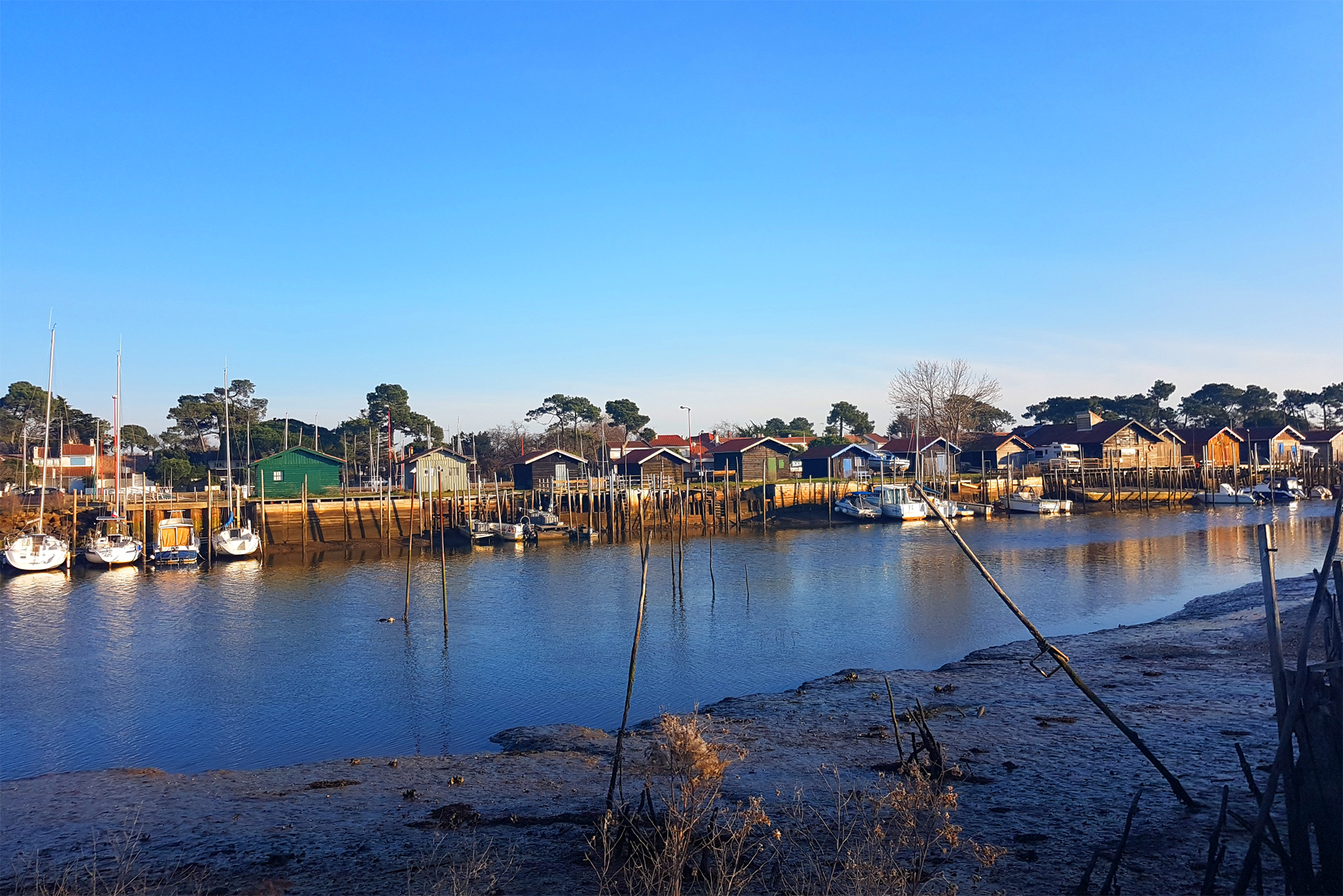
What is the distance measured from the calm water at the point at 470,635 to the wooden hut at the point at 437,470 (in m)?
18.2

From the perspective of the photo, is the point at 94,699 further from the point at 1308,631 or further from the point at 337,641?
the point at 1308,631

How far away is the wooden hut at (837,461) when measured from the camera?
76000 millimetres

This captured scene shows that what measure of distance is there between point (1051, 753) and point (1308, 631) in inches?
243

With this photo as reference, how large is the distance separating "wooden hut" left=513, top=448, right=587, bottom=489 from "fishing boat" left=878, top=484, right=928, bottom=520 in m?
21.6

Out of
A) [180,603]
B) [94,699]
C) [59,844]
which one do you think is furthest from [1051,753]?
[180,603]

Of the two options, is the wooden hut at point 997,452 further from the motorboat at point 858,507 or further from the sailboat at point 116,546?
the sailboat at point 116,546

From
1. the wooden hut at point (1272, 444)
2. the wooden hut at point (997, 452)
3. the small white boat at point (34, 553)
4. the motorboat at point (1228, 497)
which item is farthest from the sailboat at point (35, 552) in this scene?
the wooden hut at point (1272, 444)

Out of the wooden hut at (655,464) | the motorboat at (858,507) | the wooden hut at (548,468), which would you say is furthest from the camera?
the wooden hut at (655,464)

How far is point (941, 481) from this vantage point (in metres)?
69.1

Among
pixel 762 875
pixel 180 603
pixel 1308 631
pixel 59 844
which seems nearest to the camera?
pixel 1308 631

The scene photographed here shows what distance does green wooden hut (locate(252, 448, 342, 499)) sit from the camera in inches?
2406

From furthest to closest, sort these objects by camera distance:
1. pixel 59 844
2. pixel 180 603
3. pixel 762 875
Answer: pixel 180 603
pixel 59 844
pixel 762 875

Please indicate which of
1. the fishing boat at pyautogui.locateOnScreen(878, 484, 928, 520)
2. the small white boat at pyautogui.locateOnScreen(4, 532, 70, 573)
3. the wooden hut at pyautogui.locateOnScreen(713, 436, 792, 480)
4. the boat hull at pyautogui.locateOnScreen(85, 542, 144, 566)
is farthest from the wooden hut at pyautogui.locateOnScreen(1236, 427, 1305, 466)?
the small white boat at pyautogui.locateOnScreen(4, 532, 70, 573)

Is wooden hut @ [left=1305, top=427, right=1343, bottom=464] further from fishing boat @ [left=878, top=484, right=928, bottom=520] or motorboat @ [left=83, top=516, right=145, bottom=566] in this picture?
motorboat @ [left=83, top=516, right=145, bottom=566]
